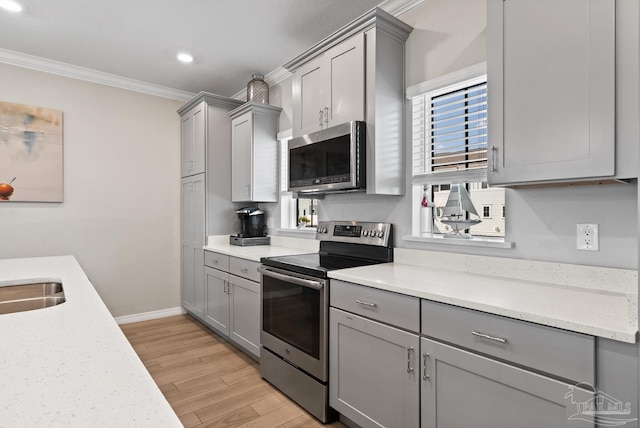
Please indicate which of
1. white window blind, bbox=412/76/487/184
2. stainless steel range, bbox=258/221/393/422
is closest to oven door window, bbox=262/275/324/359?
stainless steel range, bbox=258/221/393/422

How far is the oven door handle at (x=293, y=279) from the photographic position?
2080 millimetres

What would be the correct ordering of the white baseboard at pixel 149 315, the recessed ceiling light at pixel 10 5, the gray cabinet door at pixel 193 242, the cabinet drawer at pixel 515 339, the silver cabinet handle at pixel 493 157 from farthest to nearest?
the white baseboard at pixel 149 315 → the gray cabinet door at pixel 193 242 → the recessed ceiling light at pixel 10 5 → the silver cabinet handle at pixel 493 157 → the cabinet drawer at pixel 515 339

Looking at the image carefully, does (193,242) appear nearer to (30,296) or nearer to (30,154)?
(30,154)

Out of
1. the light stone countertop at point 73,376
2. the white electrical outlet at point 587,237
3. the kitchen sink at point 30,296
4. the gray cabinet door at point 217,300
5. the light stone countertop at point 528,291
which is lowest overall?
the gray cabinet door at point 217,300

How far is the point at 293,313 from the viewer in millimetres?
2281

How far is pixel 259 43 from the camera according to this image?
3004 millimetres

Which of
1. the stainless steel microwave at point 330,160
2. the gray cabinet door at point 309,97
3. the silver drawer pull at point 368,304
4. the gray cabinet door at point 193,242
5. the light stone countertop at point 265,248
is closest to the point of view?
the silver drawer pull at point 368,304

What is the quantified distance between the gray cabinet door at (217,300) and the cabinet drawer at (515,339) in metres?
2.15

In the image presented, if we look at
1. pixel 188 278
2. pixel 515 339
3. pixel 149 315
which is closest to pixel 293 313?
pixel 515 339

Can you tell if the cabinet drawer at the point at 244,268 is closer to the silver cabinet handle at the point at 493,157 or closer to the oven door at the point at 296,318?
the oven door at the point at 296,318

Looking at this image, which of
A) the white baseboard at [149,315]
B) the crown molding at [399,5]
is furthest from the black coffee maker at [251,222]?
the crown molding at [399,5]

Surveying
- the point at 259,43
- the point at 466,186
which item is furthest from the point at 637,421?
the point at 259,43

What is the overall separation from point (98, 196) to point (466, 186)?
11.7 feet

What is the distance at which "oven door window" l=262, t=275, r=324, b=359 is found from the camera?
2111mm
